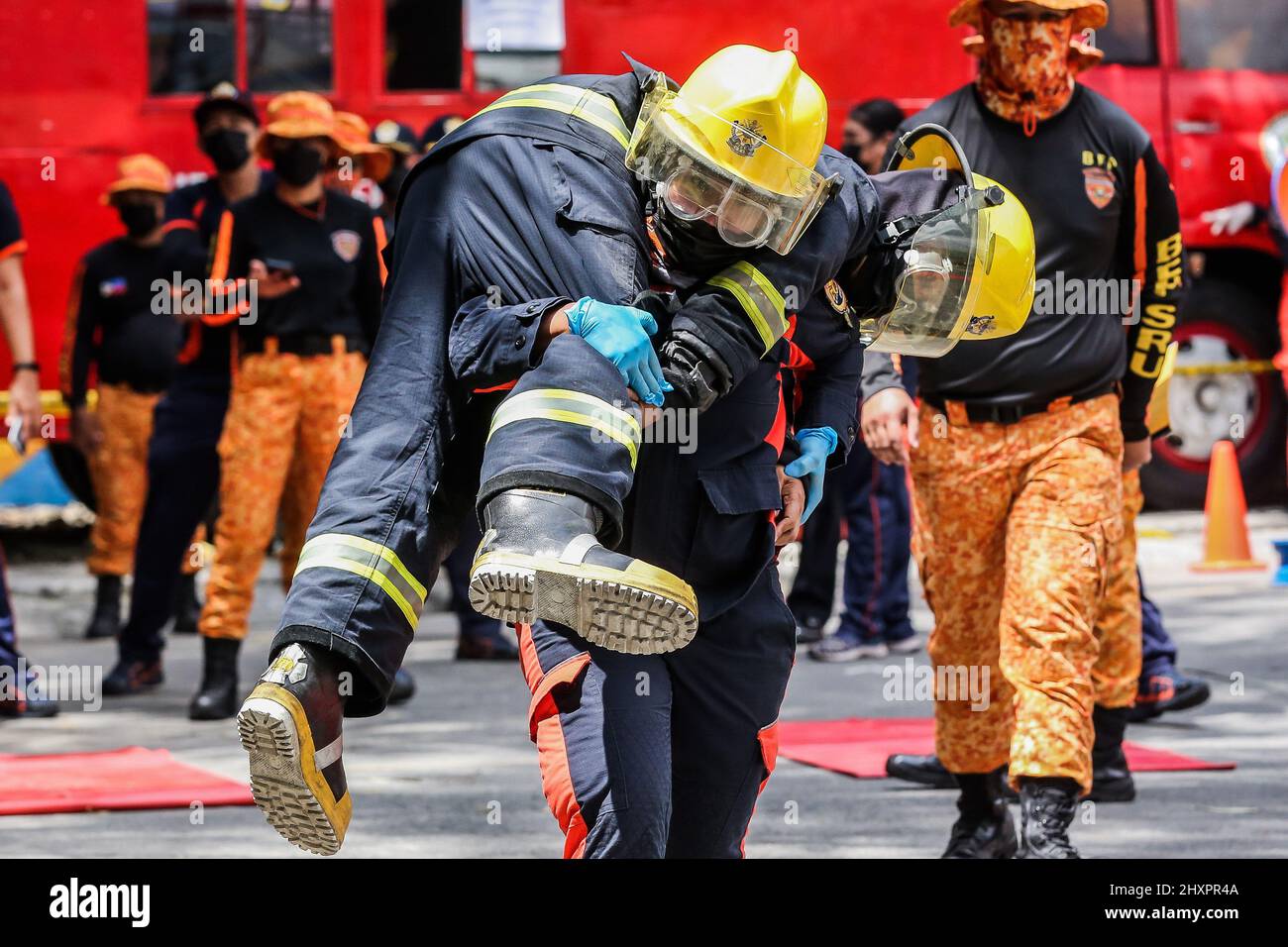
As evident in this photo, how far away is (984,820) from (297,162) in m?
3.79

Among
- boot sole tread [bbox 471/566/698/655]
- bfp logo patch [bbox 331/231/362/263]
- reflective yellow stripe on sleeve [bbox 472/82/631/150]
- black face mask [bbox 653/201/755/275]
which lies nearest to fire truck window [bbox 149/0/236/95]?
bfp logo patch [bbox 331/231/362/263]

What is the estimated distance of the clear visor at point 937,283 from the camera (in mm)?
3736

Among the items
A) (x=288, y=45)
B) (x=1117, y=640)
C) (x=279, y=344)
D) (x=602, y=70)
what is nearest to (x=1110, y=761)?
(x=1117, y=640)

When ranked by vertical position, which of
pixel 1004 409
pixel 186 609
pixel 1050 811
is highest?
pixel 1004 409

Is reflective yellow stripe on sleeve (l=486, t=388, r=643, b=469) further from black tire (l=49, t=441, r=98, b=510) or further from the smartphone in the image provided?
black tire (l=49, t=441, r=98, b=510)

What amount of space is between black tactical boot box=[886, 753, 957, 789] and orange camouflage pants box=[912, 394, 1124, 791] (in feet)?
3.07

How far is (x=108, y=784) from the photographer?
20.7ft

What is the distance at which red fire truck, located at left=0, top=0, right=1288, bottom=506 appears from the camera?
453 inches

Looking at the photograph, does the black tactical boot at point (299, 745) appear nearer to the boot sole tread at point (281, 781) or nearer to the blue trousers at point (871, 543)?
the boot sole tread at point (281, 781)

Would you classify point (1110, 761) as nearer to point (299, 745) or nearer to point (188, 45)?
point (299, 745)

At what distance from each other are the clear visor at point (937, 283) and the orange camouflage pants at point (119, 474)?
6.23 metres

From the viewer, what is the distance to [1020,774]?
5055 millimetres

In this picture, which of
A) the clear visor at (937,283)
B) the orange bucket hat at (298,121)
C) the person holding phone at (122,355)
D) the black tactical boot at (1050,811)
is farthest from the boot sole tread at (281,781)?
the person holding phone at (122,355)
